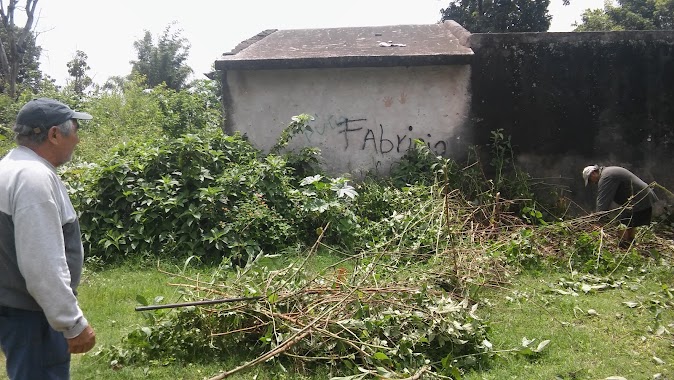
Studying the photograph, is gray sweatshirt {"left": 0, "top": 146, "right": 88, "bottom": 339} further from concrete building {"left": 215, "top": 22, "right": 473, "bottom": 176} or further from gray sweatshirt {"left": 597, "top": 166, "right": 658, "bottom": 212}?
concrete building {"left": 215, "top": 22, "right": 473, "bottom": 176}

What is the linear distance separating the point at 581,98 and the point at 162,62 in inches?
1214

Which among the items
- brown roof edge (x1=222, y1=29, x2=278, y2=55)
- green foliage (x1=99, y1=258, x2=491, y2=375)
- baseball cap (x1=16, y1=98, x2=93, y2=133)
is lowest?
green foliage (x1=99, y1=258, x2=491, y2=375)

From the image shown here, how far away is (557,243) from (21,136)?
6175 mm

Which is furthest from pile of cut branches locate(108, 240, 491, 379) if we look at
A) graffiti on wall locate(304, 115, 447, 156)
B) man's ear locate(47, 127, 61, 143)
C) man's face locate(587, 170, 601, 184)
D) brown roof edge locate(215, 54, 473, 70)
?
brown roof edge locate(215, 54, 473, 70)

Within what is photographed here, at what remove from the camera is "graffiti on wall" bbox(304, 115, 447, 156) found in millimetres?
9359

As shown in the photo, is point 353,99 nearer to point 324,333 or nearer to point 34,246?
point 324,333

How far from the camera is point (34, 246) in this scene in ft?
7.66

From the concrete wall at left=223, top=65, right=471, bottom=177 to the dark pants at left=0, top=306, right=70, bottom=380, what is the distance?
280 inches

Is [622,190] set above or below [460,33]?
below

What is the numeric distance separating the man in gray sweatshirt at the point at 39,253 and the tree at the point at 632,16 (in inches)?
1112

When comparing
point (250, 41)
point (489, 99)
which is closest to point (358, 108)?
point (489, 99)

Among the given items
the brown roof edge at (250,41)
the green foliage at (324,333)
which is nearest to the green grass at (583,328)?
the green foliage at (324,333)

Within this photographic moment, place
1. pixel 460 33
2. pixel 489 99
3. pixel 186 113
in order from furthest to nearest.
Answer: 1. pixel 460 33
2. pixel 489 99
3. pixel 186 113

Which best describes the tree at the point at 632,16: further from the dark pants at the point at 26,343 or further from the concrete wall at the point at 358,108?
the dark pants at the point at 26,343
